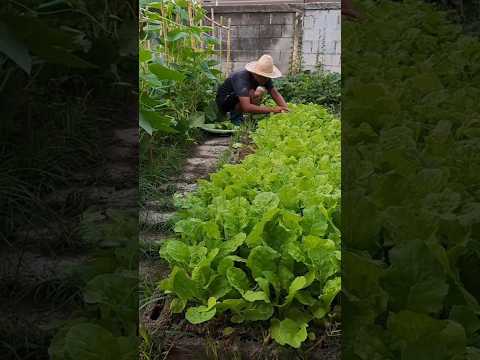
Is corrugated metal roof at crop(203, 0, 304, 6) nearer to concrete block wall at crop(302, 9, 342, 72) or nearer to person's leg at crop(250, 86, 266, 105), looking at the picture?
concrete block wall at crop(302, 9, 342, 72)

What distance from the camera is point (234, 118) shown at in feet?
5.15

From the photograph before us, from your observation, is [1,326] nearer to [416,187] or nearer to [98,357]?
[98,357]

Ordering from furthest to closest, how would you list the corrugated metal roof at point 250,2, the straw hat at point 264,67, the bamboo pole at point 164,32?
the bamboo pole at point 164,32 < the corrugated metal roof at point 250,2 < the straw hat at point 264,67

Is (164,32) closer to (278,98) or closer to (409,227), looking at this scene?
(278,98)

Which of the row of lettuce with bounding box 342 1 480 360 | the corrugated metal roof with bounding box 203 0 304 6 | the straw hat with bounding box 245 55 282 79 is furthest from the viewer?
the corrugated metal roof with bounding box 203 0 304 6

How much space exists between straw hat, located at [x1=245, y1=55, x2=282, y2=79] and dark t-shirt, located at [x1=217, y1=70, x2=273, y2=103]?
0.07 feet

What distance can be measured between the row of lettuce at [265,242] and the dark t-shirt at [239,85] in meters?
0.12

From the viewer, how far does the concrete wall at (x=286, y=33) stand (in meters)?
1.41

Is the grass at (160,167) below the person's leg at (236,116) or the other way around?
below

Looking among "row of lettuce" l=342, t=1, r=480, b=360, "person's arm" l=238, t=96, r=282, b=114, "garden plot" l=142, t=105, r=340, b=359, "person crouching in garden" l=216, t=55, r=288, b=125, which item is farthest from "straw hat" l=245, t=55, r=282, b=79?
"row of lettuce" l=342, t=1, r=480, b=360

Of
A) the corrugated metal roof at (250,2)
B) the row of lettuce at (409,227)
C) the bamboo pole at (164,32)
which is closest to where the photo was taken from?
the row of lettuce at (409,227)

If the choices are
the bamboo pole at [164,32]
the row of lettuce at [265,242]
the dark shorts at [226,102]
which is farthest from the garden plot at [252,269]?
the bamboo pole at [164,32]

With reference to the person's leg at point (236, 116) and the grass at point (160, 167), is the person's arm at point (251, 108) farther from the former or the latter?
the grass at point (160, 167)

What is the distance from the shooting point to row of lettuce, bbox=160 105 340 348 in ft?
4.58
